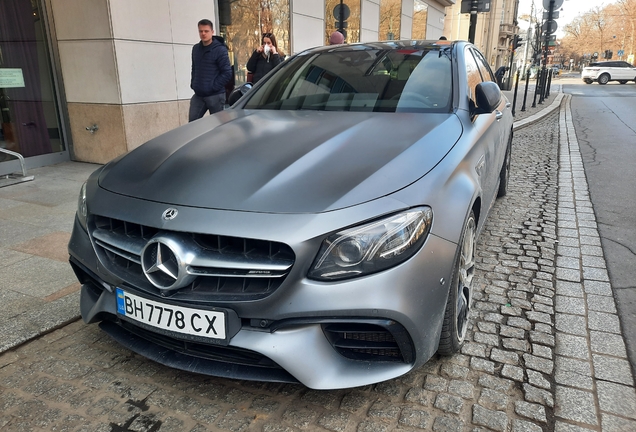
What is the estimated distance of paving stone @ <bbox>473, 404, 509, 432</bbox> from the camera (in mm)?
1998

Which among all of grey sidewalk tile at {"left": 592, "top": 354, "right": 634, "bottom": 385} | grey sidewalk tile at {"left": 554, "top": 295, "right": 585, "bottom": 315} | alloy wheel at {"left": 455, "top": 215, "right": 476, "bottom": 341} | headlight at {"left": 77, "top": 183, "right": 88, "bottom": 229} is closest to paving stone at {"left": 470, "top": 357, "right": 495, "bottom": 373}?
alloy wheel at {"left": 455, "top": 215, "right": 476, "bottom": 341}

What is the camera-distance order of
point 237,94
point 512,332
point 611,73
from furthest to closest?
point 611,73
point 237,94
point 512,332

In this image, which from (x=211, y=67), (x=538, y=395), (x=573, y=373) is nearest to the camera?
(x=538, y=395)

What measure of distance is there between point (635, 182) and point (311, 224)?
6151mm

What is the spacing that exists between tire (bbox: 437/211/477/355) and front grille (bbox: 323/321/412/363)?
35cm

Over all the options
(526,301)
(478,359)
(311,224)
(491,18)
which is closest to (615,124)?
(526,301)

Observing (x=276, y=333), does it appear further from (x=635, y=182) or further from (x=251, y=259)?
(x=635, y=182)

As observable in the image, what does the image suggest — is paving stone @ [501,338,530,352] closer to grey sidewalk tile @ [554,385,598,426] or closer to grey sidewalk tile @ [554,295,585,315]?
grey sidewalk tile @ [554,385,598,426]

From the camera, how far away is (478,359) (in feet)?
8.13

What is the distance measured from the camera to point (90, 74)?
6715 millimetres

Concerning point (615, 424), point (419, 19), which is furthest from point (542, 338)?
point (419, 19)

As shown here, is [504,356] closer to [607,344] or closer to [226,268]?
[607,344]

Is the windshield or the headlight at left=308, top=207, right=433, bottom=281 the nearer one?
the headlight at left=308, top=207, right=433, bottom=281

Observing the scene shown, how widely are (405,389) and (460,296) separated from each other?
1.77 ft
